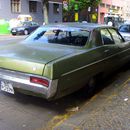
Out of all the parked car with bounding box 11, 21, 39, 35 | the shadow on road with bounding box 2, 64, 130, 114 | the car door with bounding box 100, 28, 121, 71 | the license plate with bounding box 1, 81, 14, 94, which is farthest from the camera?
the parked car with bounding box 11, 21, 39, 35

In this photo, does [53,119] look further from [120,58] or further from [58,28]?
[120,58]

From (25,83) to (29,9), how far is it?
3233cm

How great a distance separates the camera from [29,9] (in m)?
35.3

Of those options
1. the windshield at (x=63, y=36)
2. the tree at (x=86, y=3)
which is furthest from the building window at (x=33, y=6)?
the windshield at (x=63, y=36)

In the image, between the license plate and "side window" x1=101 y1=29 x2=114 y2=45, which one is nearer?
the license plate

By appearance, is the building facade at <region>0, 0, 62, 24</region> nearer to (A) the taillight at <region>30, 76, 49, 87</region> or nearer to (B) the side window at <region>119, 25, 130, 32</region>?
(B) the side window at <region>119, 25, 130, 32</region>

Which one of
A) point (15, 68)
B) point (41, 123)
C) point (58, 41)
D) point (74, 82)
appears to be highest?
point (58, 41)

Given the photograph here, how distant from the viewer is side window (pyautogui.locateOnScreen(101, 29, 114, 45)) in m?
5.80

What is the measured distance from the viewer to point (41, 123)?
160 inches

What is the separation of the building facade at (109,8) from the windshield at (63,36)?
48.0 metres

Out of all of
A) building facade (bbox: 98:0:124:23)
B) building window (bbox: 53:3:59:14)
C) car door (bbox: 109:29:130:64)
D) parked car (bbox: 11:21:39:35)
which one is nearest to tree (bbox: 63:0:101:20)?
building window (bbox: 53:3:59:14)

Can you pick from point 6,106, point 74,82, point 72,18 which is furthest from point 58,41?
point 72,18

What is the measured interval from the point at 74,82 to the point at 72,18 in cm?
4163

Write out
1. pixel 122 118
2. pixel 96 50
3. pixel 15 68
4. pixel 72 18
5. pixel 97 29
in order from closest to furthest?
pixel 122 118, pixel 15 68, pixel 96 50, pixel 97 29, pixel 72 18
